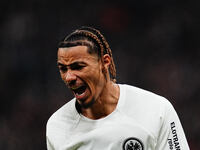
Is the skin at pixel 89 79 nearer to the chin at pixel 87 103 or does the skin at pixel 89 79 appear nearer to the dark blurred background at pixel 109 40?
the chin at pixel 87 103

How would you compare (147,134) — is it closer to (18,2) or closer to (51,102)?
(51,102)

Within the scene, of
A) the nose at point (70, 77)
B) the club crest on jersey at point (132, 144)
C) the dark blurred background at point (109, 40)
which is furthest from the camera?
the dark blurred background at point (109, 40)

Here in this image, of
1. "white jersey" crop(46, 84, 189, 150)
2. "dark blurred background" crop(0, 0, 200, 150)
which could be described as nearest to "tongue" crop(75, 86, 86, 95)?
"white jersey" crop(46, 84, 189, 150)

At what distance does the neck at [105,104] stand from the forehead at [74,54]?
349mm

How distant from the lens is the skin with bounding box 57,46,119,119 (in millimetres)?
3688

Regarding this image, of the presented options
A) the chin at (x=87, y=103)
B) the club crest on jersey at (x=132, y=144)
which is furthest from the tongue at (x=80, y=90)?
the club crest on jersey at (x=132, y=144)

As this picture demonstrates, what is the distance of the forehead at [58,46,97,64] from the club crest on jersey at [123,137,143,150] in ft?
2.30

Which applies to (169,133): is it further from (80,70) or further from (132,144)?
(80,70)

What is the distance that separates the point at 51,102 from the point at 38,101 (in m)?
0.22

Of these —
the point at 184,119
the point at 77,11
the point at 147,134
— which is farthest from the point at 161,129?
the point at 77,11

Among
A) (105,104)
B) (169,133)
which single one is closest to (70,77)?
(105,104)

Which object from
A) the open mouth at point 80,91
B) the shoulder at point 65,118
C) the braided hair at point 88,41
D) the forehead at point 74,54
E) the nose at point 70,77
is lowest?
the shoulder at point 65,118

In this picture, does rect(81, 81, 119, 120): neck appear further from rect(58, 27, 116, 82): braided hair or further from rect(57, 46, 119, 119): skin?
rect(58, 27, 116, 82): braided hair

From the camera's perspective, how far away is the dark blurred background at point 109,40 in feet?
27.5
